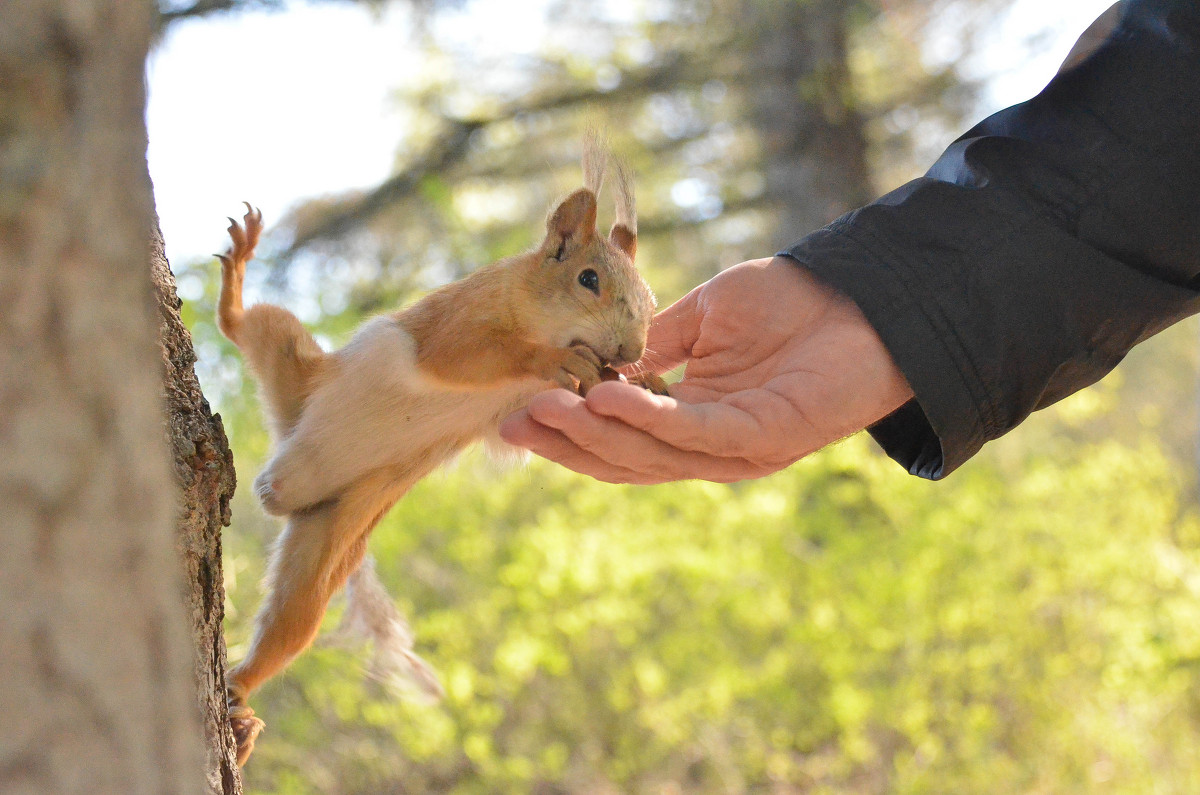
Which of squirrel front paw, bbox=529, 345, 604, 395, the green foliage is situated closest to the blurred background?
the green foliage

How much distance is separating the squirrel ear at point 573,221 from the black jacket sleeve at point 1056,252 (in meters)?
0.45

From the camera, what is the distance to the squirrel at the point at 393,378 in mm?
1418

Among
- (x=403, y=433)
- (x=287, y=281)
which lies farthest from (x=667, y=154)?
(x=403, y=433)

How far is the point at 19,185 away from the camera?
0.42m

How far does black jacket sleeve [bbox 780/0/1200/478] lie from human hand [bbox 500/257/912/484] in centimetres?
8

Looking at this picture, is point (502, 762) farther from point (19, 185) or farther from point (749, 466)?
point (19, 185)

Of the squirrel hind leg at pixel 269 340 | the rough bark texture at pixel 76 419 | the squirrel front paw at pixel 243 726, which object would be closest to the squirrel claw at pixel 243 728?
the squirrel front paw at pixel 243 726

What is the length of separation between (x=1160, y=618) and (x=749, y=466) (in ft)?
9.50

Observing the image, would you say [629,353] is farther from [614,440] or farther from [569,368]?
[614,440]

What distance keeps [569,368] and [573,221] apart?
34cm

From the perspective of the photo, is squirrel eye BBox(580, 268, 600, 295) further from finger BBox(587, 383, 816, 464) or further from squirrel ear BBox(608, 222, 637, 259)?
finger BBox(587, 383, 816, 464)

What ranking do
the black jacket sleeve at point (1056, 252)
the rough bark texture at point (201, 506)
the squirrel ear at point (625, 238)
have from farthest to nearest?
1. the squirrel ear at point (625, 238)
2. the black jacket sleeve at point (1056, 252)
3. the rough bark texture at point (201, 506)

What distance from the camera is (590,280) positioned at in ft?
5.08

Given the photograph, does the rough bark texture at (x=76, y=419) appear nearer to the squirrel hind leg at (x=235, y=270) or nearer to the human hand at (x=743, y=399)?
the human hand at (x=743, y=399)
